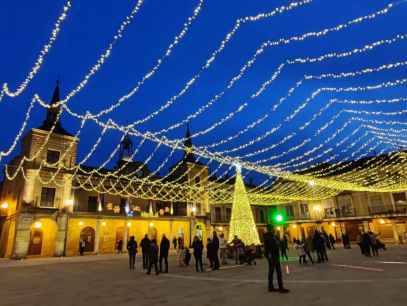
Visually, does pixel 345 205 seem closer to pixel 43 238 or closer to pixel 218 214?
pixel 218 214

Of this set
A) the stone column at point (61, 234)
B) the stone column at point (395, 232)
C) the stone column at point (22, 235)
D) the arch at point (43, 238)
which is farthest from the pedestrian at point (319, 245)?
the stone column at point (395, 232)

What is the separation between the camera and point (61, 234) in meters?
24.3

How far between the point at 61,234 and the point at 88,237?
14.1ft

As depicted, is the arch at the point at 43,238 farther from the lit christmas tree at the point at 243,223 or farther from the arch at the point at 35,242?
the lit christmas tree at the point at 243,223

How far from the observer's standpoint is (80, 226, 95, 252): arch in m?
27.9

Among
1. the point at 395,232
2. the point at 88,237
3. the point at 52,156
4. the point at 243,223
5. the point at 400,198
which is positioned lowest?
the point at 395,232

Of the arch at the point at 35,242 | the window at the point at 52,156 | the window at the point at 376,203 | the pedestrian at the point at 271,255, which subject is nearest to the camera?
the pedestrian at the point at 271,255

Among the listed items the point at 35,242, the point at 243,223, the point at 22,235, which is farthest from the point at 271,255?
the point at 35,242

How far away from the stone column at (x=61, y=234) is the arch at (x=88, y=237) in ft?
11.7

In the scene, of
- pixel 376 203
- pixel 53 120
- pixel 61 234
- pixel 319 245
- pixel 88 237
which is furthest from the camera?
pixel 376 203

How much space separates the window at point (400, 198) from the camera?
3095 cm

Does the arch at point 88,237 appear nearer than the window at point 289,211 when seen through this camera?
Yes

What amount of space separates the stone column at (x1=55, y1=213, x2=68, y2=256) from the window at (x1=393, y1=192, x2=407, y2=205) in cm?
3233

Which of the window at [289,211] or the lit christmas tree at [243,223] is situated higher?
the window at [289,211]
